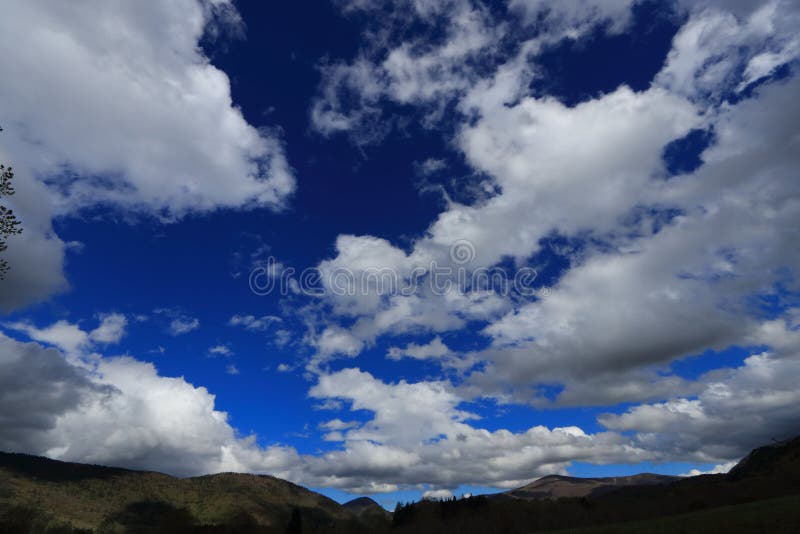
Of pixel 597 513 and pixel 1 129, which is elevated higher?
pixel 1 129

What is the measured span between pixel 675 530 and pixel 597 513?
10002 centimetres

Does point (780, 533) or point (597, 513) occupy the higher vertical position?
point (597, 513)

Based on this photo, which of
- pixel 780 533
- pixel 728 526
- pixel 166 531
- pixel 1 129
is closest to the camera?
pixel 1 129

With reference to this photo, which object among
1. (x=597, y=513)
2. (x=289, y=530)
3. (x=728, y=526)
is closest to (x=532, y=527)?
(x=597, y=513)

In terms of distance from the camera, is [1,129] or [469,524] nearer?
[1,129]

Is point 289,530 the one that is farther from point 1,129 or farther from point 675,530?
point 1,129

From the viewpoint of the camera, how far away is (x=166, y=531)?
17338cm

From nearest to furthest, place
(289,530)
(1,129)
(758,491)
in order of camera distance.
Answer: (1,129) < (758,491) < (289,530)

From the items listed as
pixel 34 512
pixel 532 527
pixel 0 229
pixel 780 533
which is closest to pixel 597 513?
pixel 532 527

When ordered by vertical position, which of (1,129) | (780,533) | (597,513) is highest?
(1,129)

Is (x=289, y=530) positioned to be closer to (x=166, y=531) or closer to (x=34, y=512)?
(x=166, y=531)

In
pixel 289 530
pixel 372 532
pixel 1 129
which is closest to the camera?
pixel 1 129

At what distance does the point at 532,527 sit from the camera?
13588 centimetres

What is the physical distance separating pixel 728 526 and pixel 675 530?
530 centimetres
